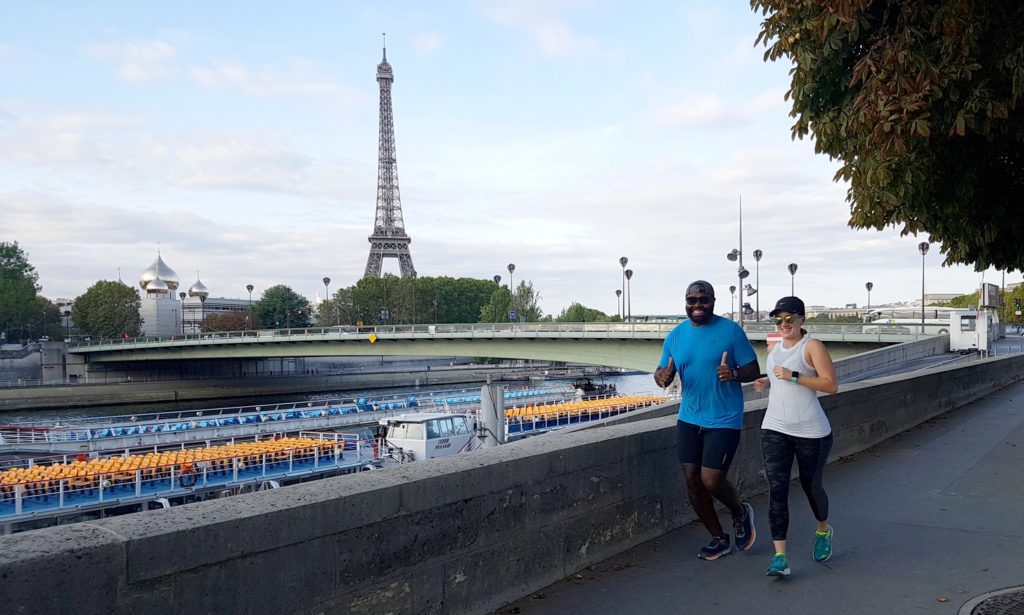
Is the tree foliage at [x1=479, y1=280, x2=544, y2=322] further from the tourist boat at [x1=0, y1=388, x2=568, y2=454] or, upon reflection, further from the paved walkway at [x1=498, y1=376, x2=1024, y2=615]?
the paved walkway at [x1=498, y1=376, x2=1024, y2=615]

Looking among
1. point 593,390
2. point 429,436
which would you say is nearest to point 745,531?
point 429,436

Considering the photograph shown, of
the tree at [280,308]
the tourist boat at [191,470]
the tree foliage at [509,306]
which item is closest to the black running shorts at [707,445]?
the tourist boat at [191,470]

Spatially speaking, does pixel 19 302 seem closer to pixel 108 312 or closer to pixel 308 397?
pixel 108 312

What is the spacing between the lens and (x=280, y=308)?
5581 inches

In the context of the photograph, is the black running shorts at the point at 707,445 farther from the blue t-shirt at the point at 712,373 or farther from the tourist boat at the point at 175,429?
the tourist boat at the point at 175,429

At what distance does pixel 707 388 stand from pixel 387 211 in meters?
144

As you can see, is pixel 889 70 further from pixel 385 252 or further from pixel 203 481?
pixel 385 252


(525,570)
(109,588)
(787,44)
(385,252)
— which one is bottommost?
(525,570)

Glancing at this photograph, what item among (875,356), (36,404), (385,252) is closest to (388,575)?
(875,356)

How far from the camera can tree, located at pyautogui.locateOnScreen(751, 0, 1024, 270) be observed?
713 cm

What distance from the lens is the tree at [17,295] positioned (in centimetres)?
10038

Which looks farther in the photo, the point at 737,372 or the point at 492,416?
the point at 492,416

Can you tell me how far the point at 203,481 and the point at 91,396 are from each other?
54677mm

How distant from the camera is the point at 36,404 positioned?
235 ft
